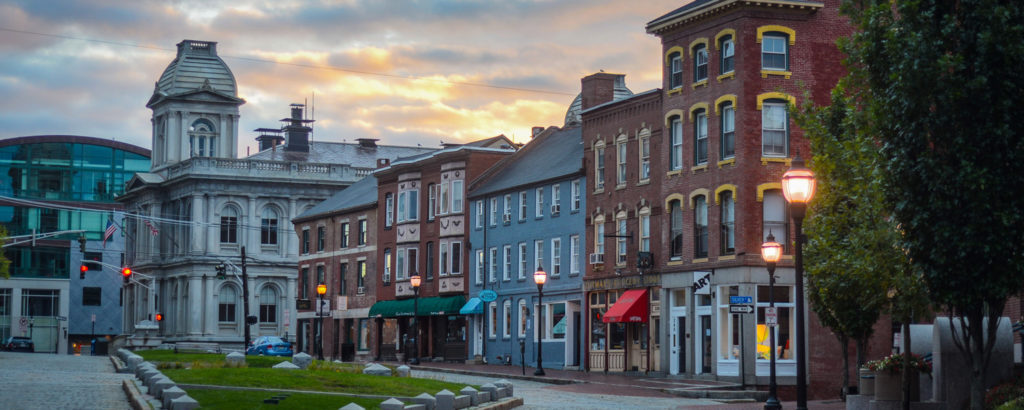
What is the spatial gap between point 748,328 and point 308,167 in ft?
219

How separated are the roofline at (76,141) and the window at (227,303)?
3300 centimetres

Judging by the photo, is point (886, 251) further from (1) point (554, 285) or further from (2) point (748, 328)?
(1) point (554, 285)

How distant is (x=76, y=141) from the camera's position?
428 feet

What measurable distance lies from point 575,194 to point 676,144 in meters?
9.06

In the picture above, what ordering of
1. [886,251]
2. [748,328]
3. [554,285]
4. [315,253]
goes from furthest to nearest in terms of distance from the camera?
[315,253]
[554,285]
[748,328]
[886,251]

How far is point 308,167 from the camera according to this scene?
10781 centimetres

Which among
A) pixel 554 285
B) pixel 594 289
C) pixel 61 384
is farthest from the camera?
pixel 554 285

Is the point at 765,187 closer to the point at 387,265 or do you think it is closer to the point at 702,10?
the point at 702,10

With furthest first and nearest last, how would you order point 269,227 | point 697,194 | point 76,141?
1. point 76,141
2. point 269,227
3. point 697,194

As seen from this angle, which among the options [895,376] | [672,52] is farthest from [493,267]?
[895,376]

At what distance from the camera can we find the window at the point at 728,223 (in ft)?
153

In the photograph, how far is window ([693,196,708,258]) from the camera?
48219 mm

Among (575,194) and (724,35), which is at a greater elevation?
(724,35)

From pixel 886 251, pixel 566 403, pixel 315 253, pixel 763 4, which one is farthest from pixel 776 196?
pixel 315 253
